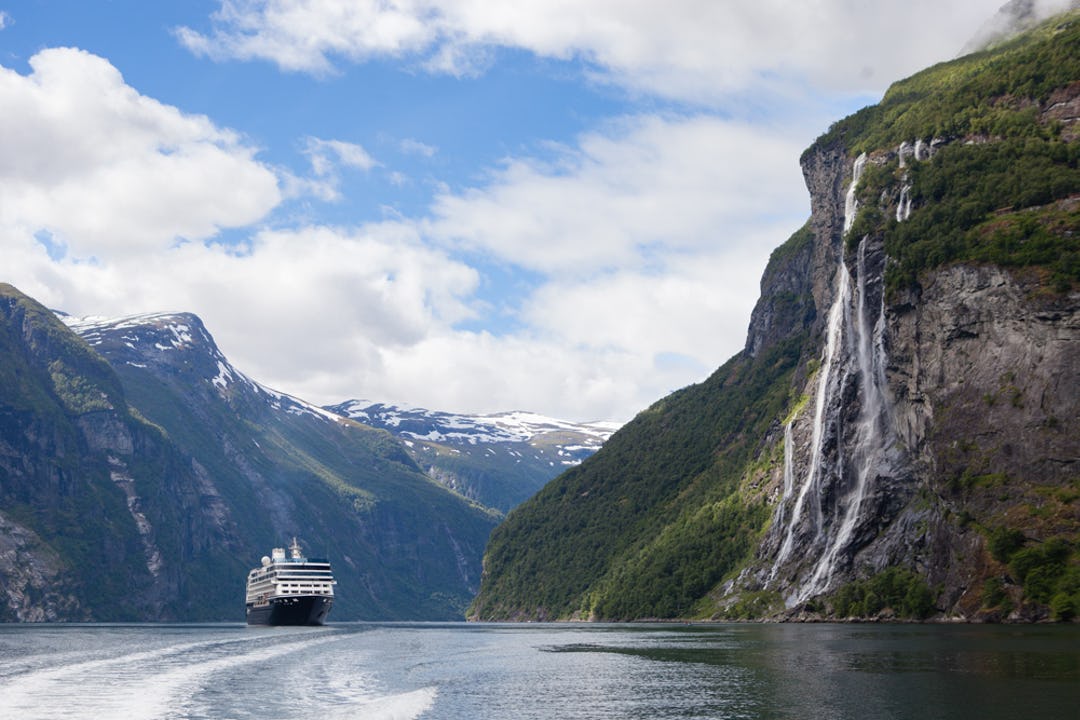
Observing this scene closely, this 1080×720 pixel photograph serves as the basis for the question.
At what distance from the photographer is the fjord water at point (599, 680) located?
60844 mm

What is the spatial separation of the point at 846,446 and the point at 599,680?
374ft

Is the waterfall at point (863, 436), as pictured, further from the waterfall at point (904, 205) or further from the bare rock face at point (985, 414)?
the bare rock face at point (985, 414)

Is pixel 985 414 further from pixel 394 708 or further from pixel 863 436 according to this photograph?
pixel 394 708

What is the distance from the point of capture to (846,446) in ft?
608

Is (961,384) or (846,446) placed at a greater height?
(961,384)

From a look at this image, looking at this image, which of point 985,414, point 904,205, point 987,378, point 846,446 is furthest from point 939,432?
point 904,205

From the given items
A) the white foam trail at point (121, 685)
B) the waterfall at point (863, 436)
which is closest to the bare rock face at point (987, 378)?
the waterfall at point (863, 436)

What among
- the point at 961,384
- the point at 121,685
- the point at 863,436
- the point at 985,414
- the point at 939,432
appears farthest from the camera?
the point at 863,436

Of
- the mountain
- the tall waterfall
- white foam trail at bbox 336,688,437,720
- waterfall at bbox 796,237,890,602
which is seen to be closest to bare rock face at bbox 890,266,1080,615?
the mountain

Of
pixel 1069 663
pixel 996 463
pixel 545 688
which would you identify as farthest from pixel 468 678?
pixel 996 463

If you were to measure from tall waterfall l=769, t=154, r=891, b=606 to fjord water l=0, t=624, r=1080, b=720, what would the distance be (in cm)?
5709

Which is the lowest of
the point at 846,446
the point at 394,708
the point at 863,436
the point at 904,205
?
the point at 394,708

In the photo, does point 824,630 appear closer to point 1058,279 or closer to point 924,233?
point 1058,279

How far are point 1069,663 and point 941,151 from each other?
135721 millimetres
